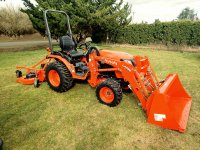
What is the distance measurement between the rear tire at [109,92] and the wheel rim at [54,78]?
151 centimetres

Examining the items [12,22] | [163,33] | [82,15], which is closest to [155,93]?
[82,15]

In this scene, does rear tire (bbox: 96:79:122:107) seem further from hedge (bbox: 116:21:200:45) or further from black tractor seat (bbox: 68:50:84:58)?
hedge (bbox: 116:21:200:45)

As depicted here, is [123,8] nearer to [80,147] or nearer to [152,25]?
[152,25]

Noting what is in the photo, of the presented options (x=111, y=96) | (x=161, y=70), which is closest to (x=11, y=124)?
(x=111, y=96)

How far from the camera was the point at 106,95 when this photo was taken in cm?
465

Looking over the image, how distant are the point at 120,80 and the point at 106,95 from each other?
517mm

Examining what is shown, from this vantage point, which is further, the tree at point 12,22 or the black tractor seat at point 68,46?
A: the tree at point 12,22

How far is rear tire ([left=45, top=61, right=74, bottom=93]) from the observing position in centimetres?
521

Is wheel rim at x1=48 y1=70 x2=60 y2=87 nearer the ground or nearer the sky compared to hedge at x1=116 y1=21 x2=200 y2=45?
nearer the ground

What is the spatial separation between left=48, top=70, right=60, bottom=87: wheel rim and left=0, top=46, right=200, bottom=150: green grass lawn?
286 millimetres

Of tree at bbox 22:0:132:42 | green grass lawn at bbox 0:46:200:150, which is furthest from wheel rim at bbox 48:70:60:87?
tree at bbox 22:0:132:42

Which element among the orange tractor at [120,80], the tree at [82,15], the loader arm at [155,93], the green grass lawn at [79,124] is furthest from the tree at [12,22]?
the loader arm at [155,93]

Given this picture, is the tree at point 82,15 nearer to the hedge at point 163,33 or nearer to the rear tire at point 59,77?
the hedge at point 163,33

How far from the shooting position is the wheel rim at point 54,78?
561 centimetres
